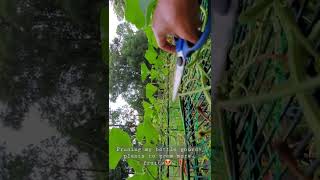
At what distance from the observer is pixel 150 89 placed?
1.11 meters

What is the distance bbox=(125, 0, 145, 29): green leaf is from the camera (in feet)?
3.12

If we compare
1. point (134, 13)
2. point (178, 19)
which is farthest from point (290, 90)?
point (134, 13)

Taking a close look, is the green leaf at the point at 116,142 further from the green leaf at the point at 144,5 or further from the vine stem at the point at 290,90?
the vine stem at the point at 290,90

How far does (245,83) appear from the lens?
0.41 meters

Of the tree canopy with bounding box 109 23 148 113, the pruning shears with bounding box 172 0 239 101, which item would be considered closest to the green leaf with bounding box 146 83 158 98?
the tree canopy with bounding box 109 23 148 113

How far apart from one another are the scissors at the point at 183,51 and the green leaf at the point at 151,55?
0.20ft

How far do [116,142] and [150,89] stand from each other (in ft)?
0.53

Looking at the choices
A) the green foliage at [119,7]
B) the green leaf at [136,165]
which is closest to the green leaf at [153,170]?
the green leaf at [136,165]

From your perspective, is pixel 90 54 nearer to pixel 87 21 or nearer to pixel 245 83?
pixel 87 21

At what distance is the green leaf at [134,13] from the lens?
0.95 metres

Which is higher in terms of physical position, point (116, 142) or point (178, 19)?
point (178, 19)

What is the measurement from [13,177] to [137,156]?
1.21ft

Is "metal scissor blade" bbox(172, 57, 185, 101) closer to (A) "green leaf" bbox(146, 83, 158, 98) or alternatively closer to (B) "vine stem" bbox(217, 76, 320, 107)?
(A) "green leaf" bbox(146, 83, 158, 98)

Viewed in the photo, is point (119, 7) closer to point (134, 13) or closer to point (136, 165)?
point (134, 13)
